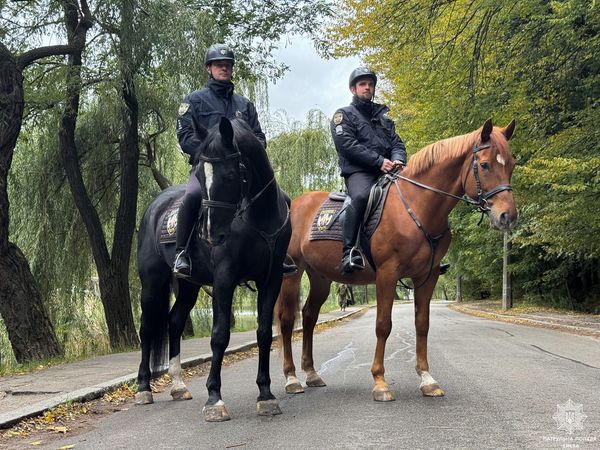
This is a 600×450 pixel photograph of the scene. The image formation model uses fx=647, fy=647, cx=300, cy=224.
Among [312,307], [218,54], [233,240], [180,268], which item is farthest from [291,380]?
[218,54]

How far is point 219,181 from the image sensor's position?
5398 millimetres

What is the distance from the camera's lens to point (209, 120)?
653 cm

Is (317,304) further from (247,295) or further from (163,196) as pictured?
(247,295)

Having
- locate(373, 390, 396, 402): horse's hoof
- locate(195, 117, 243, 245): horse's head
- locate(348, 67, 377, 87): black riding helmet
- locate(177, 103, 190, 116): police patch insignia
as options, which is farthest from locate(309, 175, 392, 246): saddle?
locate(177, 103, 190, 116): police patch insignia

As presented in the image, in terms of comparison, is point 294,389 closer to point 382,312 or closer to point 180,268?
point 382,312

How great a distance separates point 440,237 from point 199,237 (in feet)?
8.04

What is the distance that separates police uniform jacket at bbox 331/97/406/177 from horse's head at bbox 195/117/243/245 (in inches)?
75.1

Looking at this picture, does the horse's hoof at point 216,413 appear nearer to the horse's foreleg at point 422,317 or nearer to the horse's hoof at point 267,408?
the horse's hoof at point 267,408

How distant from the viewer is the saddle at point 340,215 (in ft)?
22.4

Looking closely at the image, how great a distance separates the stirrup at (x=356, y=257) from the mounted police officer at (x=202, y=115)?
58.9 inches

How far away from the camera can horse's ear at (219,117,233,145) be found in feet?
17.7

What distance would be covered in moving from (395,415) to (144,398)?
2803 mm

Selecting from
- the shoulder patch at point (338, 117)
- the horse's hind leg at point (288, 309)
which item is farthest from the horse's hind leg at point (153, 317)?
the shoulder patch at point (338, 117)

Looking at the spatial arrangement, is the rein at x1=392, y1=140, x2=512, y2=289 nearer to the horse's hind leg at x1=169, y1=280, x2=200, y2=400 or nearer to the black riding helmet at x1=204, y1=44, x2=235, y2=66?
the black riding helmet at x1=204, y1=44, x2=235, y2=66
